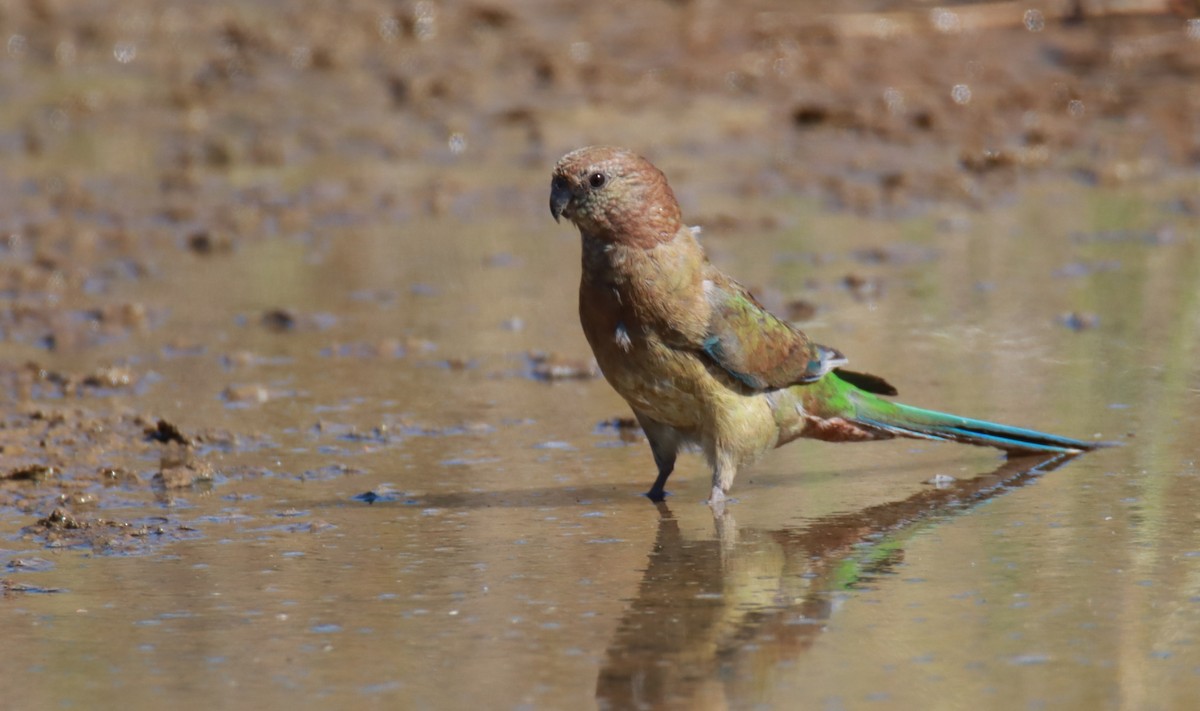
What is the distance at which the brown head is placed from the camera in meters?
5.25

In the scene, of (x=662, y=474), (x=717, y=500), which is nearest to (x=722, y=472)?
(x=717, y=500)

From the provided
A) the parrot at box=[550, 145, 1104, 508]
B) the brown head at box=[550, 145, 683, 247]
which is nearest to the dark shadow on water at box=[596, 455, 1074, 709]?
the parrot at box=[550, 145, 1104, 508]

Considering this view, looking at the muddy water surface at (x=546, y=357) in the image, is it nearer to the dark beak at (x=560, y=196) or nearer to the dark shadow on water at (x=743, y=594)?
the dark shadow on water at (x=743, y=594)

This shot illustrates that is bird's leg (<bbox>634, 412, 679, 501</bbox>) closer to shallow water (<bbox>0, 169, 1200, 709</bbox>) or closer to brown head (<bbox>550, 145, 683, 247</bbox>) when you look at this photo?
shallow water (<bbox>0, 169, 1200, 709</bbox>)

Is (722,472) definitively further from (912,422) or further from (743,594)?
(743,594)

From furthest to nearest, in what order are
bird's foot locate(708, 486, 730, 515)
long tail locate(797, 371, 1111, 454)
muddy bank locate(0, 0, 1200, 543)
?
muddy bank locate(0, 0, 1200, 543) < long tail locate(797, 371, 1111, 454) < bird's foot locate(708, 486, 730, 515)

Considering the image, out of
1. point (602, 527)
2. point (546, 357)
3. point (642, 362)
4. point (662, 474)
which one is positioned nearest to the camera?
point (602, 527)

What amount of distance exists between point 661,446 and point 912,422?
84cm

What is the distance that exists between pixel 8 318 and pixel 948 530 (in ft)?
15.9

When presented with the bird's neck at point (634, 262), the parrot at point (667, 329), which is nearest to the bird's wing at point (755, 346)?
the parrot at point (667, 329)

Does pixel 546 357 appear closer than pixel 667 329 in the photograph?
No

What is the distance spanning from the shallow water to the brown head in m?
0.78

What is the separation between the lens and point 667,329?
5.18m

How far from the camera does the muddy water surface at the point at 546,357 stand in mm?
3863
